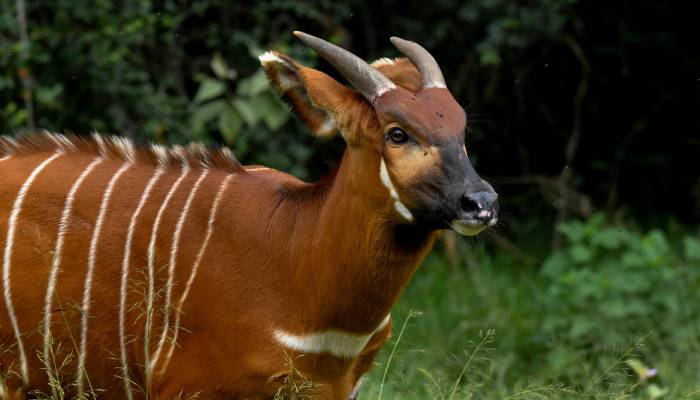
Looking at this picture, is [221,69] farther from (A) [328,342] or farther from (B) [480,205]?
(B) [480,205]

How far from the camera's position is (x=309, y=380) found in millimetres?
3531

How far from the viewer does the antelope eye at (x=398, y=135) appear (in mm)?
3377

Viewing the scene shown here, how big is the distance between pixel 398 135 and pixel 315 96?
33 cm

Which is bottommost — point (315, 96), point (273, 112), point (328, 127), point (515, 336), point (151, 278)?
point (515, 336)

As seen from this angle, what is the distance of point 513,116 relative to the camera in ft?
27.2

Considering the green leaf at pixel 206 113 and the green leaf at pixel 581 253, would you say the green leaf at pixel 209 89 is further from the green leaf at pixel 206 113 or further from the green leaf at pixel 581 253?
the green leaf at pixel 581 253

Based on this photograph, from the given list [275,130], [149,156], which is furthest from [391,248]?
[275,130]

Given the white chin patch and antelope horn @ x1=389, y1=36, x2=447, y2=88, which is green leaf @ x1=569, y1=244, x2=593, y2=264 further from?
the white chin patch

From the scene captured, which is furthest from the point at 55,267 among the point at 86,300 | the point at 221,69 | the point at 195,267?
the point at 221,69

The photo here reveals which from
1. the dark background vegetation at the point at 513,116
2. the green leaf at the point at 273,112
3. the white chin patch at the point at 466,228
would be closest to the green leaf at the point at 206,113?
the dark background vegetation at the point at 513,116

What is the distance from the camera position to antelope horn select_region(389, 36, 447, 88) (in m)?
3.60

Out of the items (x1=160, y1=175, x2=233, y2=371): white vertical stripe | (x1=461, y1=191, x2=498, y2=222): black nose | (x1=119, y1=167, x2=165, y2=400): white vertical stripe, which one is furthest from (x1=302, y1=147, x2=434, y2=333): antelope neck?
(x1=119, y1=167, x2=165, y2=400): white vertical stripe

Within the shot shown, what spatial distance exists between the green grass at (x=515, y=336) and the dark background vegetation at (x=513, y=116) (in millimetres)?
17

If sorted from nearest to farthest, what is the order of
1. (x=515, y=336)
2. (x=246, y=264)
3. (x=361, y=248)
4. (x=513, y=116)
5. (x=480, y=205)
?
(x=480, y=205)
(x=361, y=248)
(x=246, y=264)
(x=515, y=336)
(x=513, y=116)
